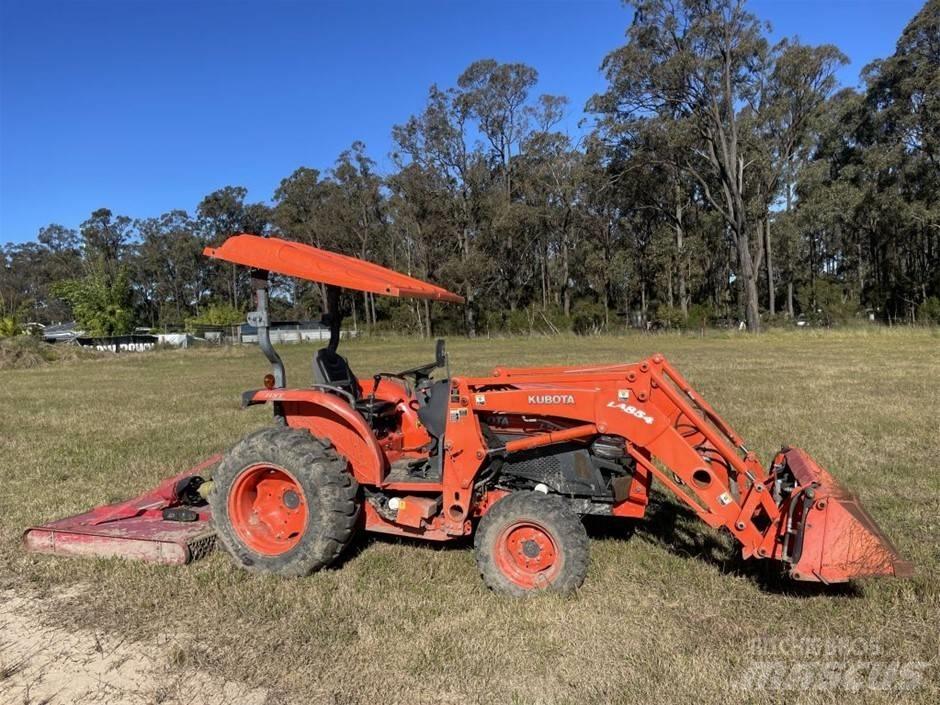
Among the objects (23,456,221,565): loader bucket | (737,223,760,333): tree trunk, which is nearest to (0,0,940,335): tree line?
(737,223,760,333): tree trunk

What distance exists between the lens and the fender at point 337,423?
460 cm

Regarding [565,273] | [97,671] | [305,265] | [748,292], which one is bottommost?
[97,671]

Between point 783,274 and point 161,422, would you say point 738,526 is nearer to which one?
point 161,422

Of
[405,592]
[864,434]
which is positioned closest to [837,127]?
[864,434]

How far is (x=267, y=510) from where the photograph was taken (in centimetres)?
484

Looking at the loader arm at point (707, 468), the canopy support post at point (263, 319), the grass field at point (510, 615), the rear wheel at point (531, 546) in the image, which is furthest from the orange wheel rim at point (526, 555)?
the canopy support post at point (263, 319)

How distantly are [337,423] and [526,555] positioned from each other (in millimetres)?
1632

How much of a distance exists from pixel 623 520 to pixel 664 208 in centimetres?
5184

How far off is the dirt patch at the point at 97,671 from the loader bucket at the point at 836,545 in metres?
2.95

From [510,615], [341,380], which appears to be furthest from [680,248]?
[510,615]

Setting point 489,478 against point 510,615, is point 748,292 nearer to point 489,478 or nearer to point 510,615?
point 489,478

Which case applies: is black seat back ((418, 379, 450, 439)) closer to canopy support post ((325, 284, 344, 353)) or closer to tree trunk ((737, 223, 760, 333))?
canopy support post ((325, 284, 344, 353))

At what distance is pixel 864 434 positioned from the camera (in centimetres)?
874

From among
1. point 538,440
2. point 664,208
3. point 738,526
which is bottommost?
point 738,526
